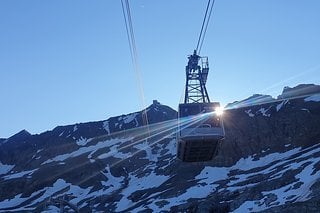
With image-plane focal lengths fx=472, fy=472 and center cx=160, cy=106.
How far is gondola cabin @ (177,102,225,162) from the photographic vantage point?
29188 millimetres

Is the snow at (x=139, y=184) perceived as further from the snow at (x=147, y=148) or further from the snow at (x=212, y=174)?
the snow at (x=147, y=148)

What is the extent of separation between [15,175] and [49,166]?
1322cm

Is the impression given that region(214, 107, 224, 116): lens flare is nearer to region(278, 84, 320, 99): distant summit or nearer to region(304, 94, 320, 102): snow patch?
region(304, 94, 320, 102): snow patch

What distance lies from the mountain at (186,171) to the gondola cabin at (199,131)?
45.7 m

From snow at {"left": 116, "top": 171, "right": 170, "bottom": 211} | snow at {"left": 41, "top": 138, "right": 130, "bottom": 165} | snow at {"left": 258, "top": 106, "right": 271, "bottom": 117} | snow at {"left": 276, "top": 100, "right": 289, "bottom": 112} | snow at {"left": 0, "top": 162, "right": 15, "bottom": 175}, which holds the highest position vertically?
snow at {"left": 276, "top": 100, "right": 289, "bottom": 112}

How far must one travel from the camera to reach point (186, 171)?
136 m

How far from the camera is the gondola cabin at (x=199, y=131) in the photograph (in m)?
29.2

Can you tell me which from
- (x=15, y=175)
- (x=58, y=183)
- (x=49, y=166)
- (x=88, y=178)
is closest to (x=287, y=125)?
(x=88, y=178)

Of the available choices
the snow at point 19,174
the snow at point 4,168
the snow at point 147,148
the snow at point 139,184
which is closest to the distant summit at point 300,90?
the snow at point 147,148

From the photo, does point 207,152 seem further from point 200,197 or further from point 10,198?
point 10,198

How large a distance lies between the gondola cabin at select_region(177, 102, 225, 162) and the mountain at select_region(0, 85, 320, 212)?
45658mm

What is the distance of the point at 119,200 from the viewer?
12681 cm

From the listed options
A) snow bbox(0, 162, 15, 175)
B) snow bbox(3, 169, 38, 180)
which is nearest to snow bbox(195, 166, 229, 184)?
snow bbox(3, 169, 38, 180)

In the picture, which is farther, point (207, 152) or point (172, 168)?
point (172, 168)
